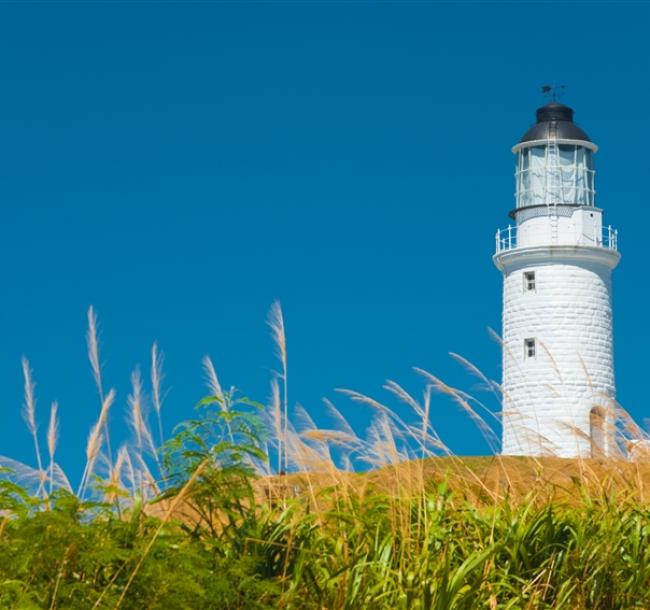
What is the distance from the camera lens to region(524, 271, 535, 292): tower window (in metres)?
32.8

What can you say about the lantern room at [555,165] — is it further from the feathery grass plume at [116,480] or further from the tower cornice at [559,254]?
the feathery grass plume at [116,480]

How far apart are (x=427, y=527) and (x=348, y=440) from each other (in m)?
0.65

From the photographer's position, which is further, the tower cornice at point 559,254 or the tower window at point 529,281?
the tower cornice at point 559,254

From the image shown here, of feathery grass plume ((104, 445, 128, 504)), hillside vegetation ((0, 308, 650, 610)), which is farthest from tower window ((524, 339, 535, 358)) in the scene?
feathery grass plume ((104, 445, 128, 504))

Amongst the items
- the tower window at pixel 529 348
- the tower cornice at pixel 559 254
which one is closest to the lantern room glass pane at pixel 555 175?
the tower cornice at pixel 559 254

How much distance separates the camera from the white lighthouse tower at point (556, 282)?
1222 inches

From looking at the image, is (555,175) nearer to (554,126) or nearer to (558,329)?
(554,126)

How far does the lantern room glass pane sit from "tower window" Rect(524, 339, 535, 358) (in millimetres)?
4366

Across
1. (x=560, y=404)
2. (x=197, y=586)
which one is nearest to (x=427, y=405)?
(x=197, y=586)

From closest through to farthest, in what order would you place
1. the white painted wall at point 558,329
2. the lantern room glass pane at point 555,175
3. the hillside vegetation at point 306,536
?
the hillside vegetation at point 306,536 < the white painted wall at point 558,329 < the lantern room glass pane at point 555,175

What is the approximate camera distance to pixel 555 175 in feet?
114

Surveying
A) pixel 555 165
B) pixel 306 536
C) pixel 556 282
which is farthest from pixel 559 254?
pixel 306 536

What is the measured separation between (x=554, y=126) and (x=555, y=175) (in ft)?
4.51

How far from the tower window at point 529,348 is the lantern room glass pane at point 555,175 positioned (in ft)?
14.3
